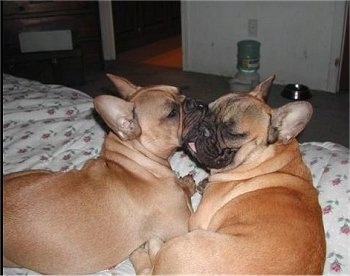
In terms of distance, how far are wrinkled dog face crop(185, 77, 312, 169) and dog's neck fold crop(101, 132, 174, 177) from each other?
0.24 meters

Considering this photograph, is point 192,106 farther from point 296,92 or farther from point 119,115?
point 296,92

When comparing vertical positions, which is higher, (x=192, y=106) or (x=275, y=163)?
(x=192, y=106)

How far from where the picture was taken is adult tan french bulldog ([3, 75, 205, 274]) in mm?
1653

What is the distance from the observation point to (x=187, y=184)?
211cm

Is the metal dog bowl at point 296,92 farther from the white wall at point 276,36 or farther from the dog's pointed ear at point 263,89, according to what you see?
the dog's pointed ear at point 263,89

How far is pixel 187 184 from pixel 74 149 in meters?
0.76

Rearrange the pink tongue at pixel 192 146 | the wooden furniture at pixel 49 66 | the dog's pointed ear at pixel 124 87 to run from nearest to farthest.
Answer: the pink tongue at pixel 192 146 → the dog's pointed ear at pixel 124 87 → the wooden furniture at pixel 49 66

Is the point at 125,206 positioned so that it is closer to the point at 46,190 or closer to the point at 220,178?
the point at 46,190

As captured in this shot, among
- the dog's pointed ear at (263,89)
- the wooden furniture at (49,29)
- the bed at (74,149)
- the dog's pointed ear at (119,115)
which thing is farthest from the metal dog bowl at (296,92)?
the dog's pointed ear at (119,115)

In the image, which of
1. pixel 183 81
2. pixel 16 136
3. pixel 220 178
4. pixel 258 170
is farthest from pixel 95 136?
pixel 183 81

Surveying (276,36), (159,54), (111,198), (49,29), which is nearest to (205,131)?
(111,198)

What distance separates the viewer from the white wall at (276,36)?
4.93 metres

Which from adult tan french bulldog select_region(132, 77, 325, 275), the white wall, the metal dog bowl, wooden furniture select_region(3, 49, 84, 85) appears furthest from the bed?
the white wall

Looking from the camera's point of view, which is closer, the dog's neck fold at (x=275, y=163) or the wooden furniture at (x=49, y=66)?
the dog's neck fold at (x=275, y=163)
